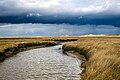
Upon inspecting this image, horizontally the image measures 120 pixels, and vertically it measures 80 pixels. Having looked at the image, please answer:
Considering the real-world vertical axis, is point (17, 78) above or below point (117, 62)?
below

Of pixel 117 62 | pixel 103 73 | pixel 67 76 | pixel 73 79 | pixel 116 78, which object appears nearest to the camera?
pixel 116 78

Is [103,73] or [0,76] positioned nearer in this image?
[103,73]

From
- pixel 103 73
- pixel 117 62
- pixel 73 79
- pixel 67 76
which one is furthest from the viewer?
pixel 67 76

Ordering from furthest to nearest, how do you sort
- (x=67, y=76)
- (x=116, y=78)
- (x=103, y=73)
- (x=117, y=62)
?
(x=67, y=76) → (x=117, y=62) → (x=103, y=73) → (x=116, y=78)

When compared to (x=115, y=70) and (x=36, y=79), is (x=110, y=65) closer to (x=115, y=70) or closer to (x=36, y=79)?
(x=115, y=70)

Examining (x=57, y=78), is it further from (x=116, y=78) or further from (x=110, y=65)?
(x=116, y=78)

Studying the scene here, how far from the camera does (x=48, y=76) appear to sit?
27.1 m

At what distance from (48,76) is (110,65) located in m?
9.48

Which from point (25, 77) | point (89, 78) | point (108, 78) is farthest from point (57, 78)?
point (108, 78)

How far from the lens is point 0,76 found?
27484 millimetres

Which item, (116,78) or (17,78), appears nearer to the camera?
(116,78)

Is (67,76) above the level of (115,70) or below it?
below

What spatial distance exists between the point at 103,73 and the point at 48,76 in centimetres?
1089

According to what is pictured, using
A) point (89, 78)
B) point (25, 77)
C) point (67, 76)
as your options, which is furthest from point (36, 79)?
point (89, 78)
